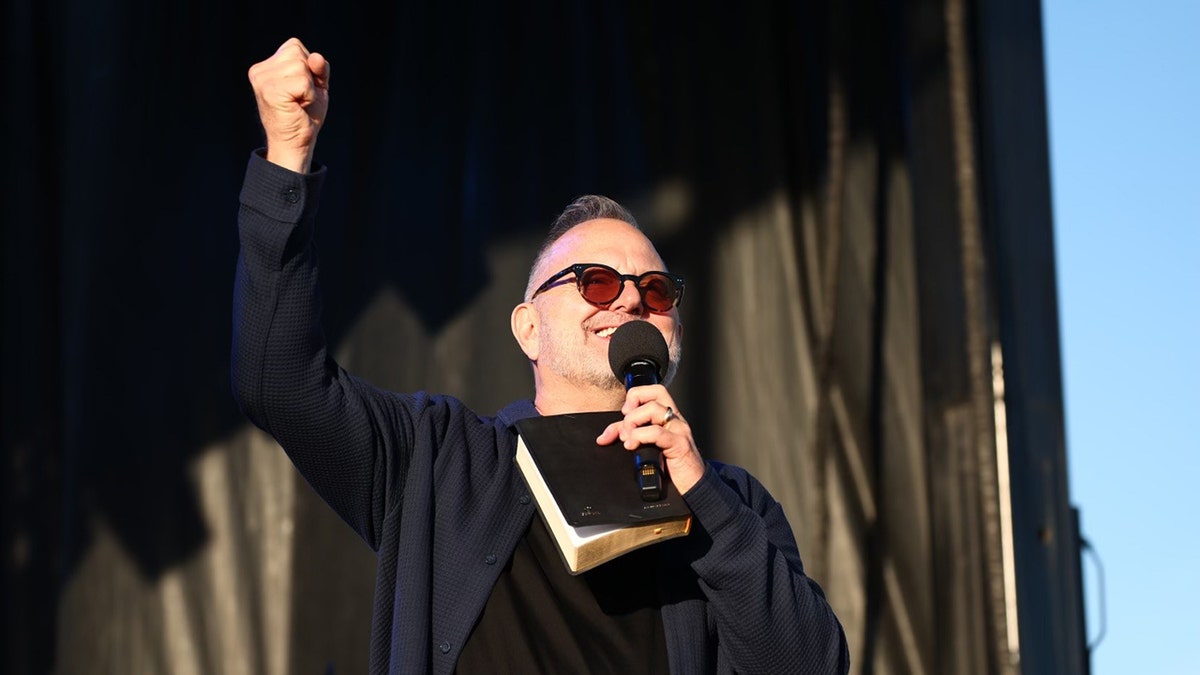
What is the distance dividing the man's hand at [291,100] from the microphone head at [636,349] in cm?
47

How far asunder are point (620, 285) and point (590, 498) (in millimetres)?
483

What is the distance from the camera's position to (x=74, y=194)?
3424mm

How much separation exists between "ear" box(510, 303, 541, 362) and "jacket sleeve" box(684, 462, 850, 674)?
0.55 m

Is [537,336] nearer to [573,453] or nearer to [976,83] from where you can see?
[573,453]

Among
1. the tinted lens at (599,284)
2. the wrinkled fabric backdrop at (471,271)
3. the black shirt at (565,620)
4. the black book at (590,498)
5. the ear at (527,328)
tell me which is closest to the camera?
the black book at (590,498)

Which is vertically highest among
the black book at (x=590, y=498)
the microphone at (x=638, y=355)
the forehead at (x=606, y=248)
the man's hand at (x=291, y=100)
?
the man's hand at (x=291, y=100)

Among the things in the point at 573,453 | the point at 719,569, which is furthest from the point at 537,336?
the point at 719,569

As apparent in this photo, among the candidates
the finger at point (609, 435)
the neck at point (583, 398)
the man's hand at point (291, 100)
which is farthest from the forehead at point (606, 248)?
the man's hand at point (291, 100)

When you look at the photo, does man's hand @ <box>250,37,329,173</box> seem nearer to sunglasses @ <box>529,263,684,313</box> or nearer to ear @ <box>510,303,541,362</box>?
sunglasses @ <box>529,263,684,313</box>

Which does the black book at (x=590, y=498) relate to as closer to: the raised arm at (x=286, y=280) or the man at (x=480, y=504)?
the man at (x=480, y=504)

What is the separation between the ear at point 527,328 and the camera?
2.28m

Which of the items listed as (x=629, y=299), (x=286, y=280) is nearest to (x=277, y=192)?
(x=286, y=280)

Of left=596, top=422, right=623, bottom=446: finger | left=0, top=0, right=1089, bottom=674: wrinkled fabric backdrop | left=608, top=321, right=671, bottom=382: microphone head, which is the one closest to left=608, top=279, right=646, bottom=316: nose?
left=608, top=321, right=671, bottom=382: microphone head

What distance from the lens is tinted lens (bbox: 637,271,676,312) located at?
2.10 m
